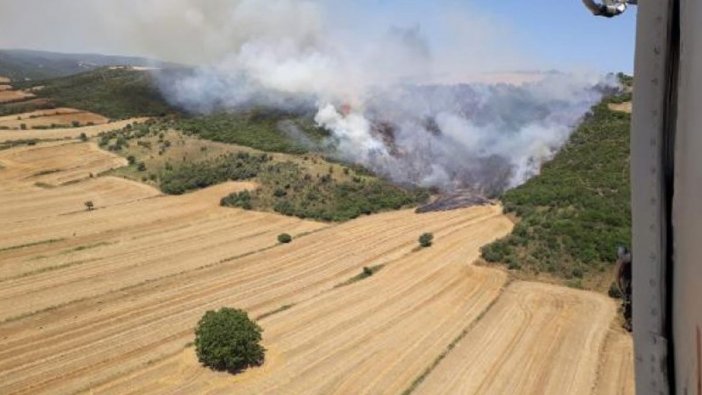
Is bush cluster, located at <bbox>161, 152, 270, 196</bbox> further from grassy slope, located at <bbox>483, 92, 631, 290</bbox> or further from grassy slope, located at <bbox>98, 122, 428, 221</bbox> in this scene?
grassy slope, located at <bbox>483, 92, 631, 290</bbox>

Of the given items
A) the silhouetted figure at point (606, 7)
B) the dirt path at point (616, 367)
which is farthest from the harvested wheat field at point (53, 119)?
the silhouetted figure at point (606, 7)

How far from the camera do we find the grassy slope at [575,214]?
2980 cm

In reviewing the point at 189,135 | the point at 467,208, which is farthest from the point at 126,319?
the point at 189,135

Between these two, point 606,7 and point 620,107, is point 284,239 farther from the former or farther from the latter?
point 620,107

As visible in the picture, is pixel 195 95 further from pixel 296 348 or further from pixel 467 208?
pixel 296 348

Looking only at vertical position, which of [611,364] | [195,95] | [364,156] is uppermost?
[195,95]

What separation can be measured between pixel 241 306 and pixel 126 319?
14.6 feet

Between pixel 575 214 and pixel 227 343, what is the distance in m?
22.9

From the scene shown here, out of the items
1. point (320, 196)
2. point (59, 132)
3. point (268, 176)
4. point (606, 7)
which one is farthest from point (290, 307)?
point (59, 132)

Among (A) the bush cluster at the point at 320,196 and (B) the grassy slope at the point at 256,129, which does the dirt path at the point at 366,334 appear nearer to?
(A) the bush cluster at the point at 320,196

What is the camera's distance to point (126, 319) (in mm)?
23781

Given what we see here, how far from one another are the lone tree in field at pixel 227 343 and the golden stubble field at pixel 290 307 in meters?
0.46

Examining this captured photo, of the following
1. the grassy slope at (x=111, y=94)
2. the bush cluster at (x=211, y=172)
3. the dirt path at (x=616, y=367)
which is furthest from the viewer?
the grassy slope at (x=111, y=94)

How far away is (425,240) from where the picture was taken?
34781 millimetres
